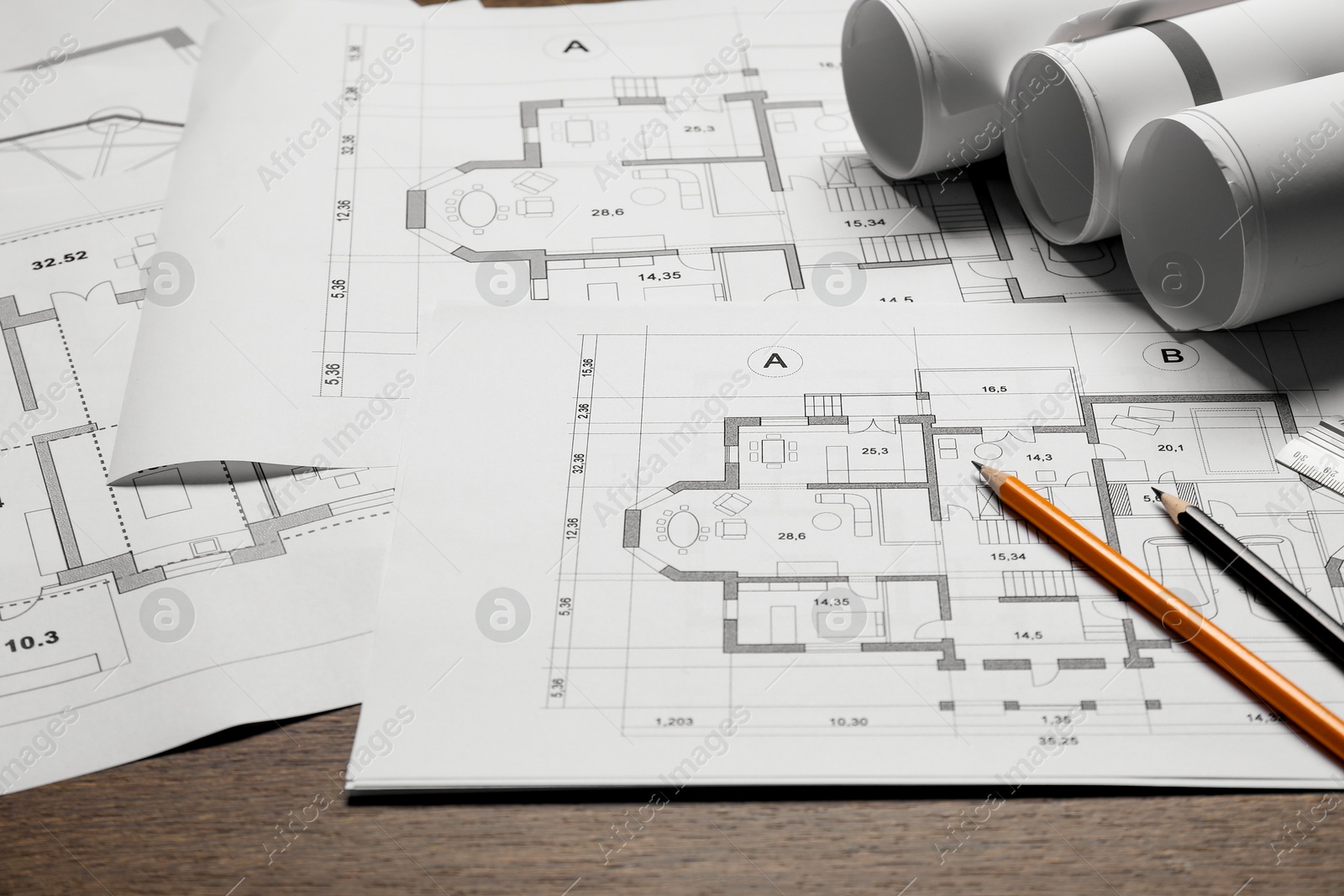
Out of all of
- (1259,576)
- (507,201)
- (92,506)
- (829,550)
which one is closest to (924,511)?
(829,550)

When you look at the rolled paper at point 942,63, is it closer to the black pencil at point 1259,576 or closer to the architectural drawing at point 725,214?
the architectural drawing at point 725,214

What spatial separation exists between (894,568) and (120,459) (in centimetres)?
55

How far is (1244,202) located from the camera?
69 cm

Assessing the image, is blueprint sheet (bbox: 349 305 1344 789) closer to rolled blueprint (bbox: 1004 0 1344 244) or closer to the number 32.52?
rolled blueprint (bbox: 1004 0 1344 244)

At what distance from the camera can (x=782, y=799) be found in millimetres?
572

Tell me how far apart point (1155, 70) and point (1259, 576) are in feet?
1.25

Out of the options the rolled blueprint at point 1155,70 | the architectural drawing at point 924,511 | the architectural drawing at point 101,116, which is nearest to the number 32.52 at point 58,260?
the architectural drawing at point 101,116

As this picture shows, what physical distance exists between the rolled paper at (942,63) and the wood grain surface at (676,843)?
1.80 feet

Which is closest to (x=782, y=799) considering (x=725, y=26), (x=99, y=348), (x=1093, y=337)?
(x=1093, y=337)

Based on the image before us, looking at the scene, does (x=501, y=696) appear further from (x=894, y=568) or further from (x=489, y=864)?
(x=894, y=568)

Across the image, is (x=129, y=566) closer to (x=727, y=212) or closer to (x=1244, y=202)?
(x=727, y=212)

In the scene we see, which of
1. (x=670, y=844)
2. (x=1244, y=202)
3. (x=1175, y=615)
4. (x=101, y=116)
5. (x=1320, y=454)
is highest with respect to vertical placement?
(x=101, y=116)

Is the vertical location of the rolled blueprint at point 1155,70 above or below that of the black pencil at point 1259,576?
above

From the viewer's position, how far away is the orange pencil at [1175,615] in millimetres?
573
